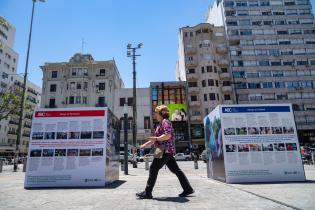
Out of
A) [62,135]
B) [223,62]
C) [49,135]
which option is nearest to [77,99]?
[223,62]

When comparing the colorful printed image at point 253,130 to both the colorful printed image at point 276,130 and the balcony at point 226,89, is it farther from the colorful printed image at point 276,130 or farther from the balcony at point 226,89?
the balcony at point 226,89

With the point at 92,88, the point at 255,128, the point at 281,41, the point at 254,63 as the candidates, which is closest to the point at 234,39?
the point at 254,63

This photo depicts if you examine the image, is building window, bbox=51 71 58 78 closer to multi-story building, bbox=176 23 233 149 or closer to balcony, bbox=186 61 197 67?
multi-story building, bbox=176 23 233 149

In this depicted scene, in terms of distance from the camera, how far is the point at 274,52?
5238cm

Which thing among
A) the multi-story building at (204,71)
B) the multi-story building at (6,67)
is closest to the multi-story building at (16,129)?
the multi-story building at (6,67)

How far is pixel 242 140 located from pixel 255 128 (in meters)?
0.62

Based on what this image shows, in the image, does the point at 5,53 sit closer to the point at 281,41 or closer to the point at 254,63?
the point at 254,63

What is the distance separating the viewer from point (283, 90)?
164 feet

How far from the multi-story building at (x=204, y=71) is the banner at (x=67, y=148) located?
39369 millimetres

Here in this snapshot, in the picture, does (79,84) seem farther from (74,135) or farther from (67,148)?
(67,148)

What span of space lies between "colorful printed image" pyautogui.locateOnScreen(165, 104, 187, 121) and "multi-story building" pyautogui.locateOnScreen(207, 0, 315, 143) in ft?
36.5

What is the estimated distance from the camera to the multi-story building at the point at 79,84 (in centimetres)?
4972

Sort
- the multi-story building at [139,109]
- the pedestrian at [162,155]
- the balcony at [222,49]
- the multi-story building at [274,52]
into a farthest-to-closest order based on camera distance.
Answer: the balcony at [222,49]
the multi-story building at [274,52]
the multi-story building at [139,109]
the pedestrian at [162,155]

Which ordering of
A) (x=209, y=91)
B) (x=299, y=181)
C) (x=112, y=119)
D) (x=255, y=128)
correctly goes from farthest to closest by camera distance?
1. (x=209, y=91)
2. (x=112, y=119)
3. (x=255, y=128)
4. (x=299, y=181)
